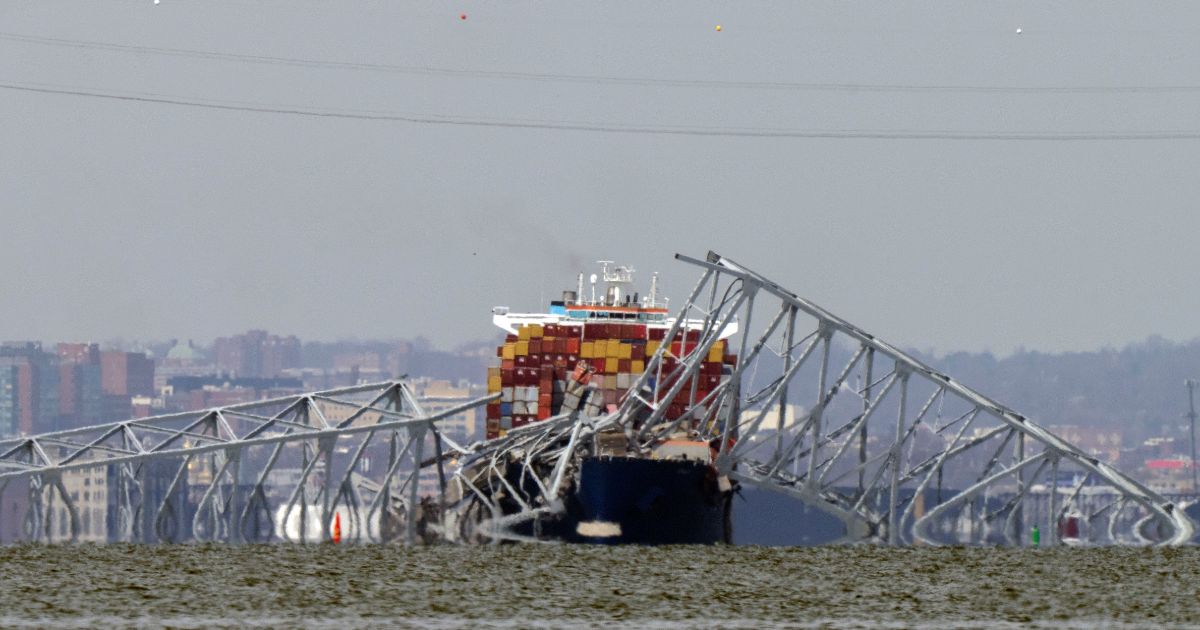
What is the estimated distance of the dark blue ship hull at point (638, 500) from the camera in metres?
101

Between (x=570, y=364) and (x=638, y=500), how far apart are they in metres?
20.4

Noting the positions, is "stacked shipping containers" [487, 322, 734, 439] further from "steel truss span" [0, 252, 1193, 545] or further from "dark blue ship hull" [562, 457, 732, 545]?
"dark blue ship hull" [562, 457, 732, 545]

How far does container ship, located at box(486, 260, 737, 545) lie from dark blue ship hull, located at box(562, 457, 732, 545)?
0.05 m

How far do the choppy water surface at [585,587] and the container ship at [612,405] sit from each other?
2034 inches

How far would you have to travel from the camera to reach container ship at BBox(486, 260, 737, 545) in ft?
332

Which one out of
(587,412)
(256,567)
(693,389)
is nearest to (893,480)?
(693,389)

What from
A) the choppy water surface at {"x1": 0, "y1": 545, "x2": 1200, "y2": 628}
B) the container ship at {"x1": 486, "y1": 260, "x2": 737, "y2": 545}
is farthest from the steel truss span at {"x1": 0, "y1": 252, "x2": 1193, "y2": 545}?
the choppy water surface at {"x1": 0, "y1": 545, "x2": 1200, "y2": 628}

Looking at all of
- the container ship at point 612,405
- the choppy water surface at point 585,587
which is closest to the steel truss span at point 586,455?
the container ship at point 612,405

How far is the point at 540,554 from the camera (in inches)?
1532

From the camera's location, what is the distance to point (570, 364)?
120250 mm

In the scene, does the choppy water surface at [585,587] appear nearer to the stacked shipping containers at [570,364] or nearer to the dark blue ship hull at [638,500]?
the dark blue ship hull at [638,500]

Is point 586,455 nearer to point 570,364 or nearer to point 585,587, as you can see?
point 570,364

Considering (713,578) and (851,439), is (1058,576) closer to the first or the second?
(713,578)

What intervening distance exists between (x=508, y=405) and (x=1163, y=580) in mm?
90548
